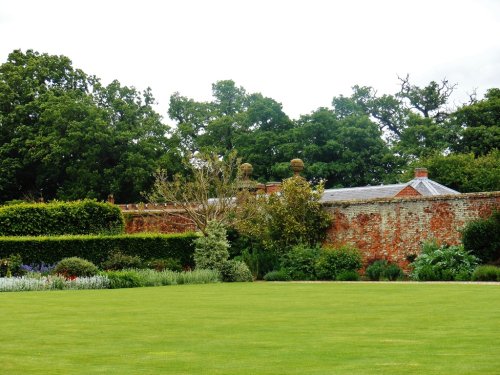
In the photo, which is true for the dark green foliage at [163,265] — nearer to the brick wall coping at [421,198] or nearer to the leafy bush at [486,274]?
the brick wall coping at [421,198]

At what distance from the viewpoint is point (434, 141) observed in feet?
176

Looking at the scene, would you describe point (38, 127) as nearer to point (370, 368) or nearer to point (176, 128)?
point (176, 128)

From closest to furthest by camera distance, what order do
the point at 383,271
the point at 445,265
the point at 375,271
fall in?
1. the point at 445,265
2. the point at 383,271
3. the point at 375,271

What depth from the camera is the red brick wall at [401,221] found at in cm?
2867

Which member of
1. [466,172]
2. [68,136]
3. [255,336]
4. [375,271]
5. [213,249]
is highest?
[68,136]

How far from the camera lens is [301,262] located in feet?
99.0

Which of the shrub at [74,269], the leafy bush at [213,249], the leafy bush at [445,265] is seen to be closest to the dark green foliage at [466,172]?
the leafy bush at [445,265]

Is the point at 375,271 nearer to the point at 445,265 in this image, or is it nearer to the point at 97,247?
the point at 445,265

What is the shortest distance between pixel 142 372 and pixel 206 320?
504 cm

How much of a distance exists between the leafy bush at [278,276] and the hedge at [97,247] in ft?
12.9

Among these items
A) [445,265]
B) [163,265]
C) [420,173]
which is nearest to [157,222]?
[163,265]

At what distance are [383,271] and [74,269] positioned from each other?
10.4 m

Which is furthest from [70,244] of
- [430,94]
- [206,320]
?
[430,94]

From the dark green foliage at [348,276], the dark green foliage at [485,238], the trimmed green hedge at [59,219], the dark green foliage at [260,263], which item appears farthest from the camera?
the trimmed green hedge at [59,219]
